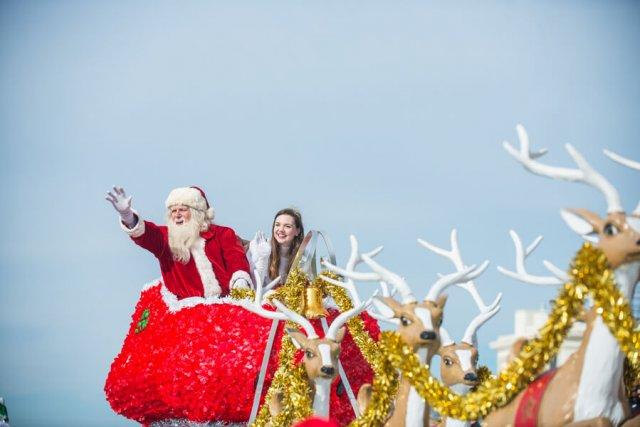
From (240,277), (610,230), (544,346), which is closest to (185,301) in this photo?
(240,277)

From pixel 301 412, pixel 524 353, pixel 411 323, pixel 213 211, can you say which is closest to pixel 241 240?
pixel 213 211

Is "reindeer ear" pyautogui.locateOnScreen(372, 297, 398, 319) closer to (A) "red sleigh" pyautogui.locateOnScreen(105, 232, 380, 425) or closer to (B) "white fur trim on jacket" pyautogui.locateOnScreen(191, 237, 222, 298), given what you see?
(A) "red sleigh" pyautogui.locateOnScreen(105, 232, 380, 425)

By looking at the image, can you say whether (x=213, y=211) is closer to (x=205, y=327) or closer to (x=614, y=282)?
(x=205, y=327)

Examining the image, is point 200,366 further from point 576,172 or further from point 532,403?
point 576,172

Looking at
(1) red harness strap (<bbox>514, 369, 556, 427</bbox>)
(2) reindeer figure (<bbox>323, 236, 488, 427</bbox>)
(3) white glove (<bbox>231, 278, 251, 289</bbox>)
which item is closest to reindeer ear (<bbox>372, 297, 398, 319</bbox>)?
(2) reindeer figure (<bbox>323, 236, 488, 427</bbox>)

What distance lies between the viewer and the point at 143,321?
9047 mm

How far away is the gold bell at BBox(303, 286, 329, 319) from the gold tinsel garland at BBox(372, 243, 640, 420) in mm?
1765

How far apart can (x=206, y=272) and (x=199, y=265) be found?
0.29ft

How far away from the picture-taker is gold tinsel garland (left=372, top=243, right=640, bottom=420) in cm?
566

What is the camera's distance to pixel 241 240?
9.83 m

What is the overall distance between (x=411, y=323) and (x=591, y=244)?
1.50 metres

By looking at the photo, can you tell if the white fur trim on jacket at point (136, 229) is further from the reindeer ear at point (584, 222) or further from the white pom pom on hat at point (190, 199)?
the reindeer ear at point (584, 222)

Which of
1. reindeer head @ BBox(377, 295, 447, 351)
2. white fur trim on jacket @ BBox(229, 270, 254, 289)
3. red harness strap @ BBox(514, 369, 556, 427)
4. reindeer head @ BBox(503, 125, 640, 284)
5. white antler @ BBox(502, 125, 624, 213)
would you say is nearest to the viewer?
reindeer head @ BBox(503, 125, 640, 284)

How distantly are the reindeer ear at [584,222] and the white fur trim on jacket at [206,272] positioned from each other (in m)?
3.81
